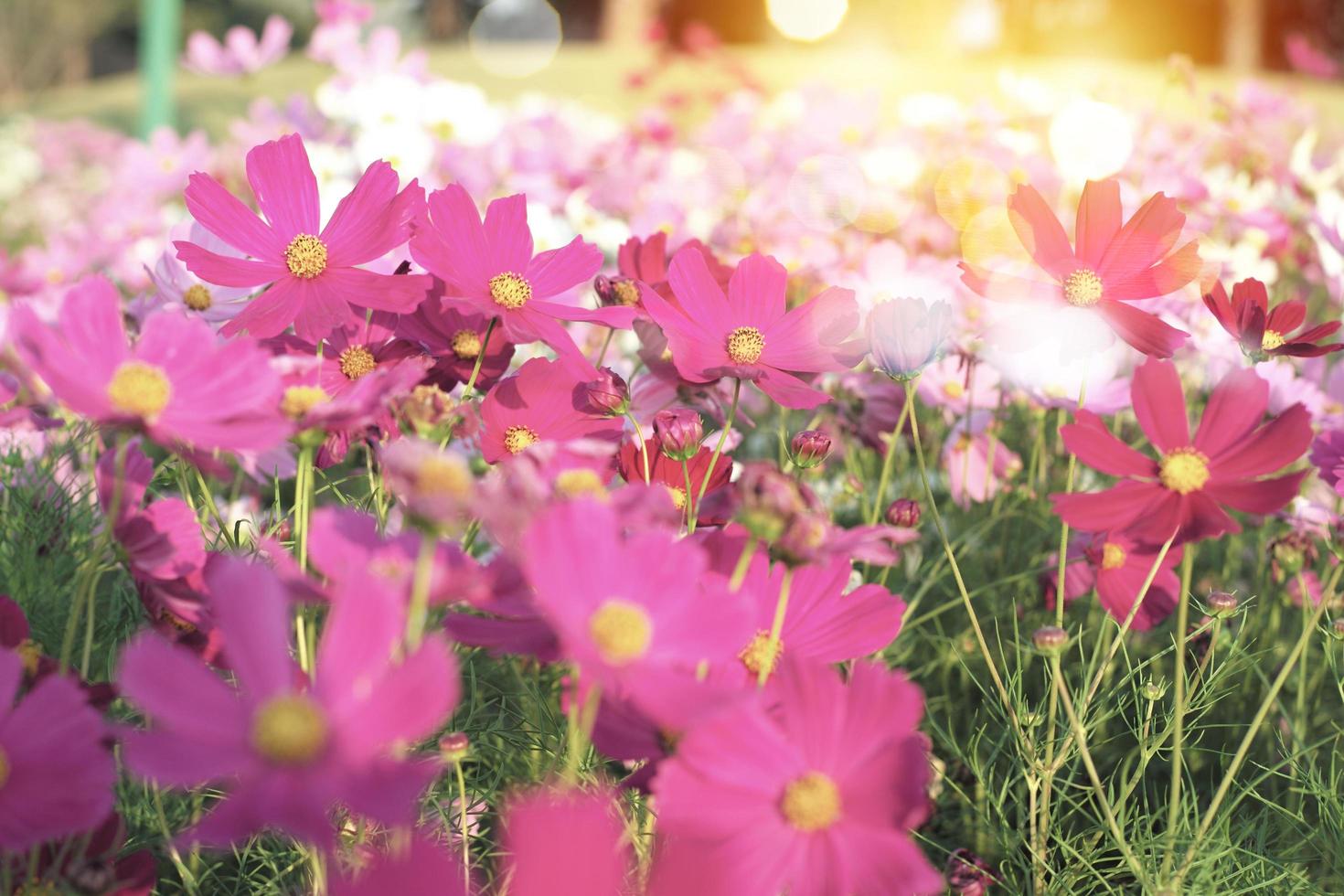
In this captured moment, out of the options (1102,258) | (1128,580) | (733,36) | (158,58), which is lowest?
(733,36)

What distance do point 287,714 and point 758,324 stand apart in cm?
45

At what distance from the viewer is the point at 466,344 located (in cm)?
77

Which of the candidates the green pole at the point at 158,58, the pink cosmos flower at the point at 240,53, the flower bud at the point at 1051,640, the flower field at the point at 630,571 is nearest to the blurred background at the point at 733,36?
the green pole at the point at 158,58

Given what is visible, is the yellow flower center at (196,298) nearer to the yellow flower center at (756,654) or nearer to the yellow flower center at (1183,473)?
the yellow flower center at (756,654)

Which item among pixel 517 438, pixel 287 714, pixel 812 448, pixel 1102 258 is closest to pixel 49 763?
pixel 287 714

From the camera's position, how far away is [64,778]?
453mm

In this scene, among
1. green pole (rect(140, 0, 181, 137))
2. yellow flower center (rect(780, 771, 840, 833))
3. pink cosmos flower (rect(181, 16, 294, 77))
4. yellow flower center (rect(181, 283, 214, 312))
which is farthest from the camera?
green pole (rect(140, 0, 181, 137))

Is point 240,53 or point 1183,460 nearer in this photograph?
point 1183,460

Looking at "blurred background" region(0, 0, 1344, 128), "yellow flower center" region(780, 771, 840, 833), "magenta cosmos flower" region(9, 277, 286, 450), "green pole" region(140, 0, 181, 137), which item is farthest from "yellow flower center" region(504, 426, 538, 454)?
"blurred background" region(0, 0, 1344, 128)

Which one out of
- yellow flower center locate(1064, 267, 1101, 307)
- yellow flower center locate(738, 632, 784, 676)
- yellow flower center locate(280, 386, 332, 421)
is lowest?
yellow flower center locate(738, 632, 784, 676)

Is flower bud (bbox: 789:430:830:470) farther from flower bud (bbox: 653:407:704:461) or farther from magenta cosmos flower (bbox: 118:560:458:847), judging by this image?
magenta cosmos flower (bbox: 118:560:458:847)

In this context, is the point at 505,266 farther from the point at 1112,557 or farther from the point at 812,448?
the point at 1112,557

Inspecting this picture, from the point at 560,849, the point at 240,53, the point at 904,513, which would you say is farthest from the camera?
the point at 240,53

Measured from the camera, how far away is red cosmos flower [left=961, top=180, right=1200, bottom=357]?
2.43 feet
